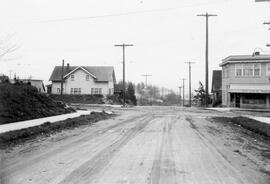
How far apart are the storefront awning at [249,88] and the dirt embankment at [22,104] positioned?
2581cm

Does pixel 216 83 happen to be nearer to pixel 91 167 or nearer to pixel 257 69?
pixel 257 69

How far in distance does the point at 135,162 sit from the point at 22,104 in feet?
44.9

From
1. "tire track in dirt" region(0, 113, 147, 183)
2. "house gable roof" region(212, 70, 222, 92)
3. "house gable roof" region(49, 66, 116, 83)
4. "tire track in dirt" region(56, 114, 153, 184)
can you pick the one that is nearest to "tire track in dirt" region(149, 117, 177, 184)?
"tire track in dirt" region(56, 114, 153, 184)

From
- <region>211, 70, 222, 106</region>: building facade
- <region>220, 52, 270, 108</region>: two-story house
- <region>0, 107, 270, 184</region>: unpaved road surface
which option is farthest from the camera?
<region>211, 70, 222, 106</region>: building facade

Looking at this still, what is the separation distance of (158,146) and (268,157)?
123 inches

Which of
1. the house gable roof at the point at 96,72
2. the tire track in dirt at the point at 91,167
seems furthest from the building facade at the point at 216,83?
the tire track in dirt at the point at 91,167

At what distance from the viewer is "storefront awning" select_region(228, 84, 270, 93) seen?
42.2 metres

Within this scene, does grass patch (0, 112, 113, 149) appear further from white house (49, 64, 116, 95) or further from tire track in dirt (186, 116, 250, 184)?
white house (49, 64, 116, 95)

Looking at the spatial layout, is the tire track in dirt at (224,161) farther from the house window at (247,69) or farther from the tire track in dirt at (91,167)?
the house window at (247,69)

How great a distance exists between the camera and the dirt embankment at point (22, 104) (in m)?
17.5

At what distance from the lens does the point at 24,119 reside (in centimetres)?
1788

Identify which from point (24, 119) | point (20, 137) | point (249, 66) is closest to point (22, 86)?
point (24, 119)

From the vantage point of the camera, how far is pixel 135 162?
7.84 meters

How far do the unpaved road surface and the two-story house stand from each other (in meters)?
33.1
